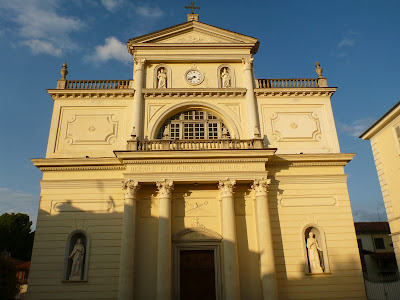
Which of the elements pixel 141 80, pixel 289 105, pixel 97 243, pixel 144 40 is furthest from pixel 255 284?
pixel 144 40

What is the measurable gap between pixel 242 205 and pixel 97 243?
23.0 feet

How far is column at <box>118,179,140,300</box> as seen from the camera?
1374cm

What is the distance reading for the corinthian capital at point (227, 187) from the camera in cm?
1533

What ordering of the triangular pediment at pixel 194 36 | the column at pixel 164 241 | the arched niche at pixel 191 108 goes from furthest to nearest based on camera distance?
the triangular pediment at pixel 194 36 < the arched niche at pixel 191 108 < the column at pixel 164 241

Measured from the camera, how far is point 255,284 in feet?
48.6

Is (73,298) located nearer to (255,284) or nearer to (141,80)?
(255,284)

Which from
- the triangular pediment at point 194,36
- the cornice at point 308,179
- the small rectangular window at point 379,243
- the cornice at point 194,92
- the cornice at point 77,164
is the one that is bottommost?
the small rectangular window at point 379,243

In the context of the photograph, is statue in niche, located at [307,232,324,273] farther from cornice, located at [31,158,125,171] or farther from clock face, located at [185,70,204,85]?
clock face, located at [185,70,204,85]

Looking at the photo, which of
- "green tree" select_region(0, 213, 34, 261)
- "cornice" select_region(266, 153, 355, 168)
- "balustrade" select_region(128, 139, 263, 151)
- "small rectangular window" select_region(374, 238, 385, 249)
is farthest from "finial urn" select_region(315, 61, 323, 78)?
"green tree" select_region(0, 213, 34, 261)

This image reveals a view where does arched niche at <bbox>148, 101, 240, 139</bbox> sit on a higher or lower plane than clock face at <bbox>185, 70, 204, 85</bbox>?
lower

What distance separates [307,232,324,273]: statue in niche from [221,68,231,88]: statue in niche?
8.95 metres

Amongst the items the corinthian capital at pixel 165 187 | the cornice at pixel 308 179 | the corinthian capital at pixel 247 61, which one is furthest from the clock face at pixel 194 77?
the cornice at pixel 308 179

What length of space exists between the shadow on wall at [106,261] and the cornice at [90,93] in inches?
224

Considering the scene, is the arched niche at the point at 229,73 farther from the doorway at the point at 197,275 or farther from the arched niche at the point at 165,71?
the doorway at the point at 197,275
